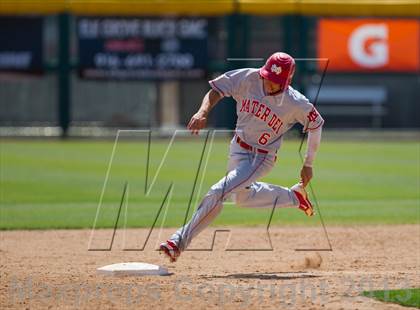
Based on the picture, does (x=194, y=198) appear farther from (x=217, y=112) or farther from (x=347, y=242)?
(x=217, y=112)

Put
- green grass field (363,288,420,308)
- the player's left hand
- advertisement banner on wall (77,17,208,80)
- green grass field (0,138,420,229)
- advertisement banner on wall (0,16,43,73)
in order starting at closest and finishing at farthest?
green grass field (363,288,420,308), the player's left hand, green grass field (0,138,420,229), advertisement banner on wall (77,17,208,80), advertisement banner on wall (0,16,43,73)

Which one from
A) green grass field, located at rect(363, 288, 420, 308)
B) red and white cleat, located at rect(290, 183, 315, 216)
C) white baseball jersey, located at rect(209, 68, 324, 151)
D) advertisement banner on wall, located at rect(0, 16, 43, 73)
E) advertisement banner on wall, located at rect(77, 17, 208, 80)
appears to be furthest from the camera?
advertisement banner on wall, located at rect(0, 16, 43, 73)

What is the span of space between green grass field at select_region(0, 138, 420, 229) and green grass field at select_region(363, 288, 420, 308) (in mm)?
4951

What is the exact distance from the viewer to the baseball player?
292 inches

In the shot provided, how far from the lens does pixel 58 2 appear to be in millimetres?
24094

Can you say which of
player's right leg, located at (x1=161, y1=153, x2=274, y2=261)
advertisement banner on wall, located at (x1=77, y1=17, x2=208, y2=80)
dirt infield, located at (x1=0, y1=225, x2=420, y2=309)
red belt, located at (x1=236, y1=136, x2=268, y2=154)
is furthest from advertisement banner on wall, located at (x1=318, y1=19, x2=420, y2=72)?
player's right leg, located at (x1=161, y1=153, x2=274, y2=261)

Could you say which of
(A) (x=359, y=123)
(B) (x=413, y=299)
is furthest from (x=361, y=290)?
(A) (x=359, y=123)

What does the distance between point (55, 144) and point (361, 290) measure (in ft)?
55.4

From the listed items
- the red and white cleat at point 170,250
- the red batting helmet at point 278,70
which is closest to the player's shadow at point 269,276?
the red and white cleat at point 170,250

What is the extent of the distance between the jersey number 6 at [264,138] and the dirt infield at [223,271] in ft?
3.33

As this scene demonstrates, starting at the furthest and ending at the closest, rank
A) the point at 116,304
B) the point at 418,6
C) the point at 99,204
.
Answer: the point at 418,6
the point at 99,204
the point at 116,304

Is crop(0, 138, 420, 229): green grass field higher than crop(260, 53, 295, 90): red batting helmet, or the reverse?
crop(260, 53, 295, 90): red batting helmet

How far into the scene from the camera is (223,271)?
25.4ft

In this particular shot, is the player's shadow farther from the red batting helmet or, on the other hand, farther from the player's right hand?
the red batting helmet
